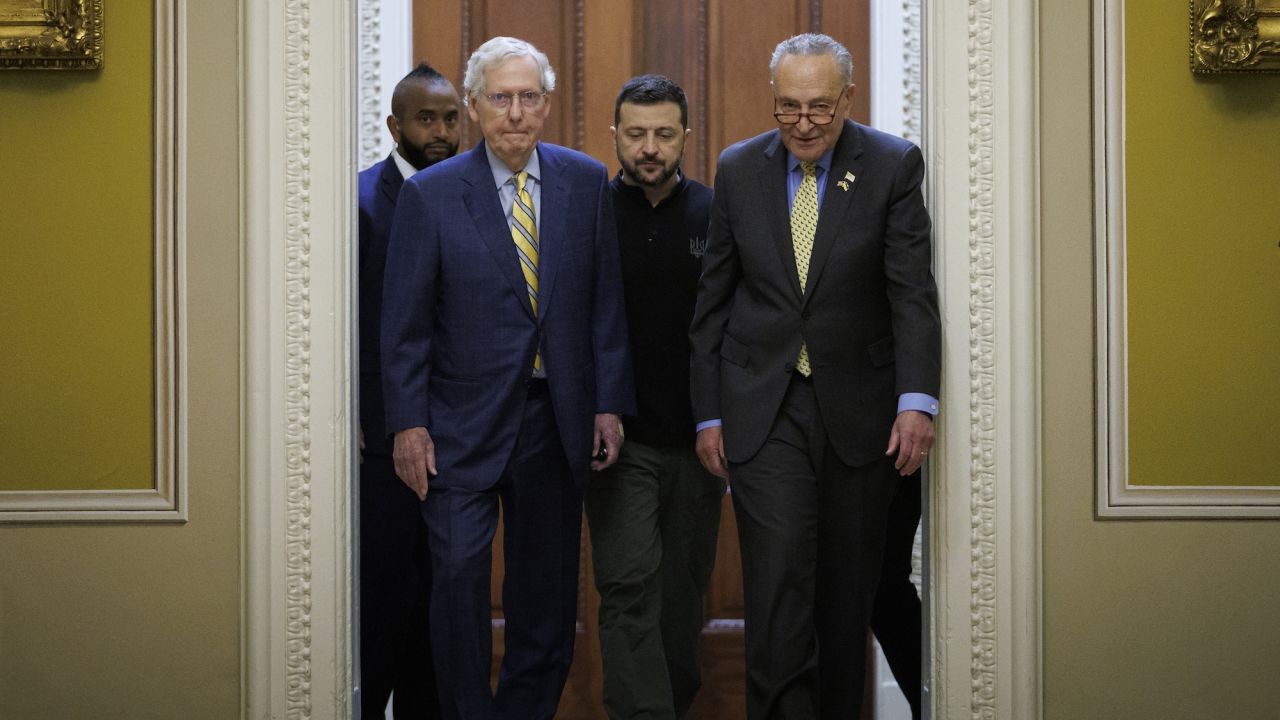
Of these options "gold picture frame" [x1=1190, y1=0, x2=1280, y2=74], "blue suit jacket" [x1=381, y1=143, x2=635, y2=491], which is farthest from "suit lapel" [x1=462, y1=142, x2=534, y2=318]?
"gold picture frame" [x1=1190, y1=0, x2=1280, y2=74]

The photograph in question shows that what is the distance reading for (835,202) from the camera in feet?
10.3

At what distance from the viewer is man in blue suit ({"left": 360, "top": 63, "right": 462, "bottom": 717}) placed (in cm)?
366

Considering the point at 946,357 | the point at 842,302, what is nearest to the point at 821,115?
the point at 842,302

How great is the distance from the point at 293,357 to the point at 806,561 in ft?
4.20

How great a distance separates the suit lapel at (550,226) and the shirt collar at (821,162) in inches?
21.1

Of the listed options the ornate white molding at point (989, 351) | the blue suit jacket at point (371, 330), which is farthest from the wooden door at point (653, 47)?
the ornate white molding at point (989, 351)

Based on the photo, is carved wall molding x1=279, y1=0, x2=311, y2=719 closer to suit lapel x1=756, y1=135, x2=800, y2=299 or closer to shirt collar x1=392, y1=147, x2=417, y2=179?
shirt collar x1=392, y1=147, x2=417, y2=179

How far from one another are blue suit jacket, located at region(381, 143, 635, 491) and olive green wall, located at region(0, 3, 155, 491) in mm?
591

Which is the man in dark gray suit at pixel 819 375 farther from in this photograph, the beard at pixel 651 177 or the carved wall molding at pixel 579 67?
the carved wall molding at pixel 579 67

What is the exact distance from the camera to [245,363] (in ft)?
10.6

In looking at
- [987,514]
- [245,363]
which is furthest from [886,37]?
[245,363]

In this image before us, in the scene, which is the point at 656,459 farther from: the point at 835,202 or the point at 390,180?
the point at 390,180

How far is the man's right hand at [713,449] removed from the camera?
323 cm

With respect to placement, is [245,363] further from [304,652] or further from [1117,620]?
[1117,620]
